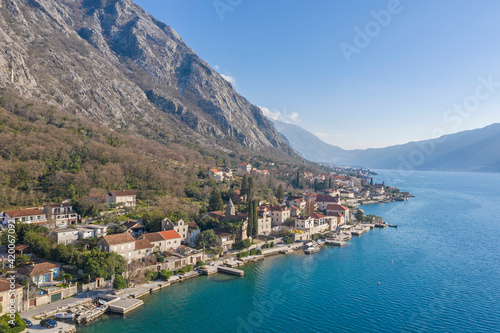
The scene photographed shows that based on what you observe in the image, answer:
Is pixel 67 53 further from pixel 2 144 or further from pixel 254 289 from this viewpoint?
pixel 254 289

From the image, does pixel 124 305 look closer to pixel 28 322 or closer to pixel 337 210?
pixel 28 322

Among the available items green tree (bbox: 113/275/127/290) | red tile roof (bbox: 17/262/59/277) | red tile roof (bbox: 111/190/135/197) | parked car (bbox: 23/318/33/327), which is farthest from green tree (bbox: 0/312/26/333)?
red tile roof (bbox: 111/190/135/197)

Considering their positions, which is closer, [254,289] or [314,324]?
[314,324]

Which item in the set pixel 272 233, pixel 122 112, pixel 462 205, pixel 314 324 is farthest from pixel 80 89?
pixel 462 205

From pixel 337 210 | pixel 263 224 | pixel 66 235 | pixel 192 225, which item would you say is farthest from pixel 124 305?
pixel 337 210

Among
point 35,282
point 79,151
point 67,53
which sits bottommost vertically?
point 35,282

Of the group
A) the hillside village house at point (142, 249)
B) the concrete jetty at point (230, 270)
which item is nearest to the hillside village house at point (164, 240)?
the hillside village house at point (142, 249)
